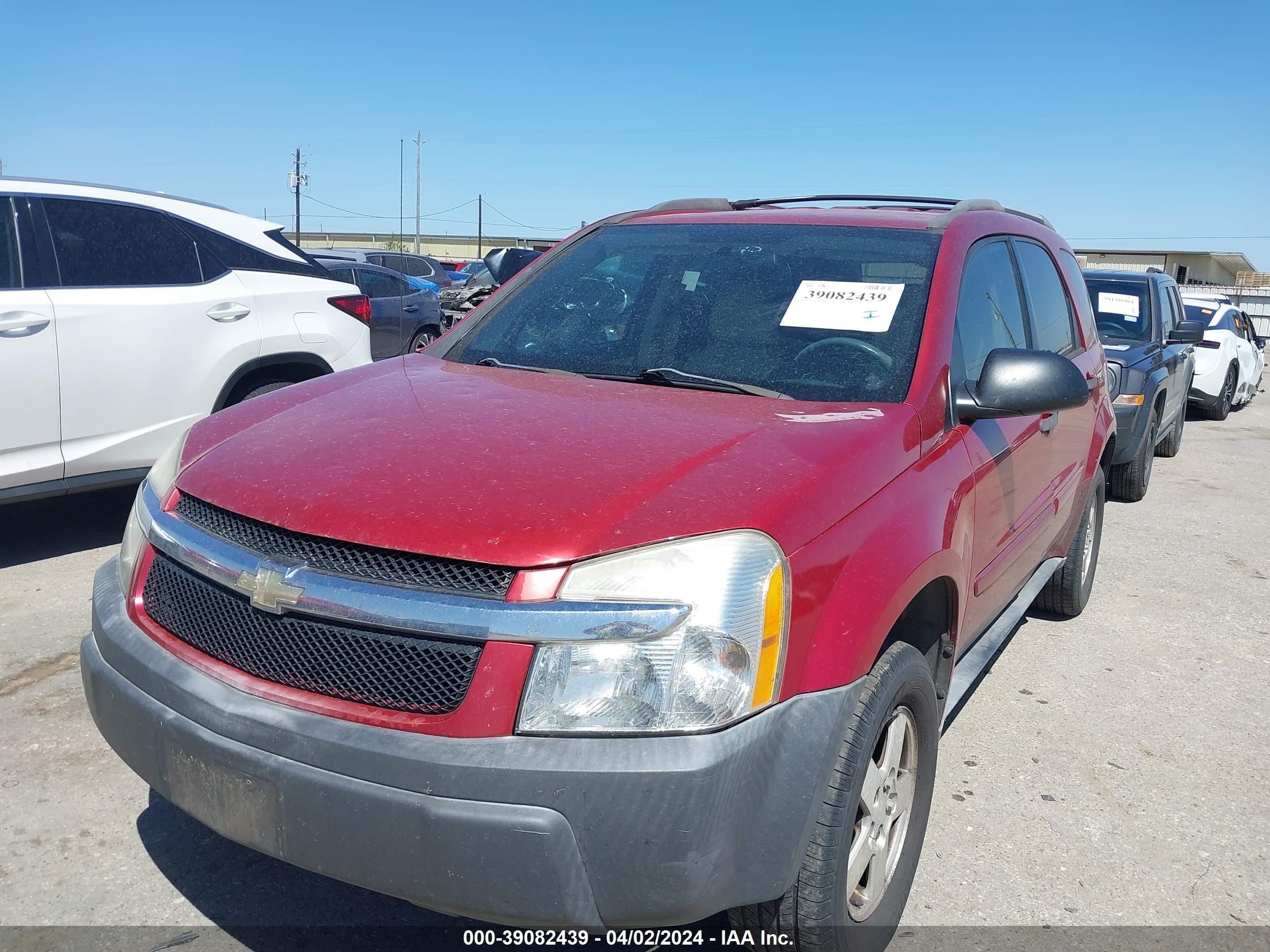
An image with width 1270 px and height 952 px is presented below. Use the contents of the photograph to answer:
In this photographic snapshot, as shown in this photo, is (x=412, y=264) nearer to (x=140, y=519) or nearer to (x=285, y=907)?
(x=140, y=519)

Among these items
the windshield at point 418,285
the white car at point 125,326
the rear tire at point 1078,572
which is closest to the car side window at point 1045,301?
the rear tire at point 1078,572

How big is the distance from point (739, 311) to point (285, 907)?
199 centimetres

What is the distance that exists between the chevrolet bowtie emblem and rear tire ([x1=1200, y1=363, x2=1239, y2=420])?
1387 centimetres

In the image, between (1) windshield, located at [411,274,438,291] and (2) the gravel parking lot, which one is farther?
(1) windshield, located at [411,274,438,291]

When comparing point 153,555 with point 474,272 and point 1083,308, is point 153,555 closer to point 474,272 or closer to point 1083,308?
point 1083,308

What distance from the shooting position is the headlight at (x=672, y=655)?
1814 millimetres

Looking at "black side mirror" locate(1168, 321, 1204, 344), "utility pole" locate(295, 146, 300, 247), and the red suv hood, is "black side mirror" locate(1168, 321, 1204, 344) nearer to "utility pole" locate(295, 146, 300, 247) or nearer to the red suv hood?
the red suv hood

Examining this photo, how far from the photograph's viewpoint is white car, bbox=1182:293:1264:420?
12.8 meters

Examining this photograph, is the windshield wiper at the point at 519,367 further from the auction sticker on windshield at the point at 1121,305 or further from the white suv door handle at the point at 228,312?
the auction sticker on windshield at the point at 1121,305

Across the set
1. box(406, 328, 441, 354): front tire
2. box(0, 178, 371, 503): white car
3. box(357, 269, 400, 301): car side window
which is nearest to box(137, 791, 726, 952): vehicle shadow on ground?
box(0, 178, 371, 503): white car

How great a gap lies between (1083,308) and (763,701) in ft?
11.2

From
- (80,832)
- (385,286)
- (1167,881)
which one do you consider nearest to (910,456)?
(1167,881)

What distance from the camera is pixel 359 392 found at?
284 cm

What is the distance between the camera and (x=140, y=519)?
2.46 meters
